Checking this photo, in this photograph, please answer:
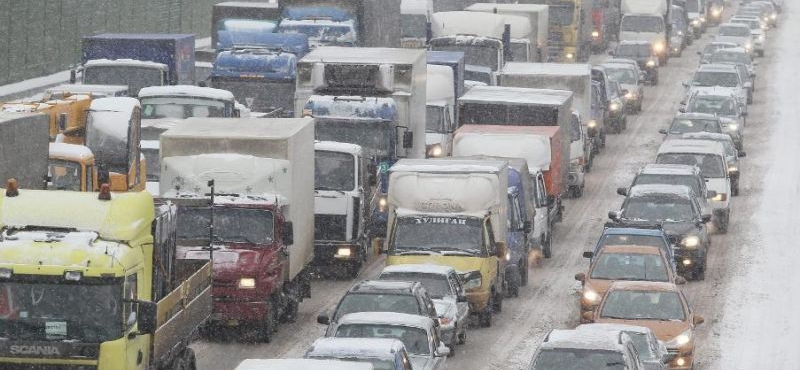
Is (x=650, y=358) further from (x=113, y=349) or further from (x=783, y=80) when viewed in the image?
(x=783, y=80)

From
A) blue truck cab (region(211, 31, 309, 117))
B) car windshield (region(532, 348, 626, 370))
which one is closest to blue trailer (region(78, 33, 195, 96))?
blue truck cab (region(211, 31, 309, 117))

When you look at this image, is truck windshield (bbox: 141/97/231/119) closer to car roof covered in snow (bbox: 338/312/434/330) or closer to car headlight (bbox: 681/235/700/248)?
car headlight (bbox: 681/235/700/248)

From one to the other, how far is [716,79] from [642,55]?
25.1 ft

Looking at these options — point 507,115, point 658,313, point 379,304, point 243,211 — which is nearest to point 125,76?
point 507,115

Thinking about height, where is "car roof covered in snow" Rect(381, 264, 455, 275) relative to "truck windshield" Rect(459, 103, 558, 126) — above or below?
below

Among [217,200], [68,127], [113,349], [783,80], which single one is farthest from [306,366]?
[783,80]

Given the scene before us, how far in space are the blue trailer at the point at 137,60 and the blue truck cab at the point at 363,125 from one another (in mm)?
6469

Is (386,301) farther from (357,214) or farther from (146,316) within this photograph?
(357,214)

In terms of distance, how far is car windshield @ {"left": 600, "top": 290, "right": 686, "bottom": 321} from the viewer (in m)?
28.6

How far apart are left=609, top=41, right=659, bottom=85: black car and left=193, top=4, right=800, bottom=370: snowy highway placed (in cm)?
972

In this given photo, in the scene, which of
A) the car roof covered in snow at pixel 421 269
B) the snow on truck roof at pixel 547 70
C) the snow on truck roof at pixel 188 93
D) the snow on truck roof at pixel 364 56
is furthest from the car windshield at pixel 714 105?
the car roof covered in snow at pixel 421 269

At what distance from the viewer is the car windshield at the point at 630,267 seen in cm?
3225

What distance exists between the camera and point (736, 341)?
102ft

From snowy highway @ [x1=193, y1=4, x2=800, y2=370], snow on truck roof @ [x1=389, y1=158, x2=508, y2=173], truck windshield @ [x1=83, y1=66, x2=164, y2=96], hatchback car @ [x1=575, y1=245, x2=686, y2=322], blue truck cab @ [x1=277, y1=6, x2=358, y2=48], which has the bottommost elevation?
snowy highway @ [x1=193, y1=4, x2=800, y2=370]
